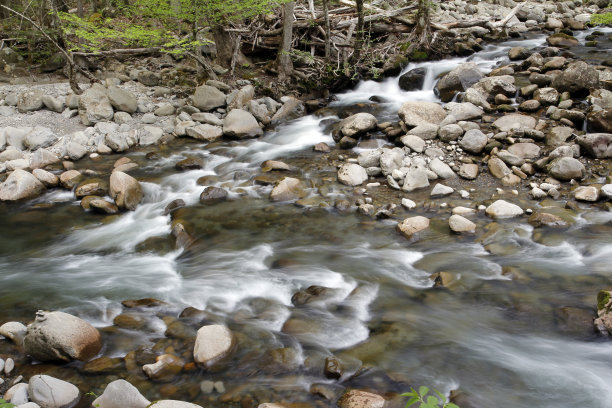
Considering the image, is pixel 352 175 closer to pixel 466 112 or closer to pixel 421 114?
pixel 421 114

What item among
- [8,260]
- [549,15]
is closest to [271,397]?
[8,260]

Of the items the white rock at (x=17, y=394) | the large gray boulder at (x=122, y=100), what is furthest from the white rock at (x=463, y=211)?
the large gray boulder at (x=122, y=100)

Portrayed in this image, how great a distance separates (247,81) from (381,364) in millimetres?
10822

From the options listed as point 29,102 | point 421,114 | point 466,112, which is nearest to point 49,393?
point 421,114

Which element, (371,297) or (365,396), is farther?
(371,297)

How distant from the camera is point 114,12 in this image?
54.4 feet

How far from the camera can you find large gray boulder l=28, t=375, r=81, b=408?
3.14m

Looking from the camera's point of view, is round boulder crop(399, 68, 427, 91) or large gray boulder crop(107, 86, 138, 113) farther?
round boulder crop(399, 68, 427, 91)

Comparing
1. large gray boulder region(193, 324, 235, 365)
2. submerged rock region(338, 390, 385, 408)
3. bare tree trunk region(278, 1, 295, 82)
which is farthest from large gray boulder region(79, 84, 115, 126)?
submerged rock region(338, 390, 385, 408)

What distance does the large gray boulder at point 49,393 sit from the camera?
3145 mm

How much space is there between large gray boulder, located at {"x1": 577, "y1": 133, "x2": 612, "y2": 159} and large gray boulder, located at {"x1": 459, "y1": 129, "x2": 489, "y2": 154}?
5.55 ft

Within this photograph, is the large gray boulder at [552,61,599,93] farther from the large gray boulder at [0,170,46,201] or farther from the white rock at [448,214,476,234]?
the large gray boulder at [0,170,46,201]

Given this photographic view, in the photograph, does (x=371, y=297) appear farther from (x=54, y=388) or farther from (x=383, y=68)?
(x=383, y=68)

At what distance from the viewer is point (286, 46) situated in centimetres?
1213
